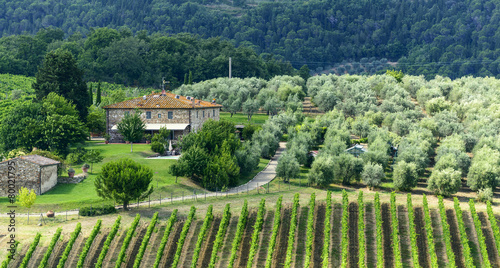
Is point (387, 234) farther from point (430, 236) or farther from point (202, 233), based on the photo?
point (202, 233)

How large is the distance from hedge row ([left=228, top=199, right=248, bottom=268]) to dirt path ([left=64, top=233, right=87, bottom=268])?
9976mm

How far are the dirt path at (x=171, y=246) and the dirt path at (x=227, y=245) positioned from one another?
3.12 metres

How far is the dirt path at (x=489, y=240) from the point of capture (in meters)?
40.4

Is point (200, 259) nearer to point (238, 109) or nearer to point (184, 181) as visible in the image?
point (184, 181)

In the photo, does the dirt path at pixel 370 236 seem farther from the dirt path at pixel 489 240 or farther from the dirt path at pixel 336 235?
the dirt path at pixel 489 240

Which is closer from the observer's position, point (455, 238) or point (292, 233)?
point (292, 233)

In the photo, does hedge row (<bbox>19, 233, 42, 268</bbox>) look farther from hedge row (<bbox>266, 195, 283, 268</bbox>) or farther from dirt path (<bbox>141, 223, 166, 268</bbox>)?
hedge row (<bbox>266, 195, 283, 268</bbox>)

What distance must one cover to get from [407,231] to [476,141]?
34888 millimetres

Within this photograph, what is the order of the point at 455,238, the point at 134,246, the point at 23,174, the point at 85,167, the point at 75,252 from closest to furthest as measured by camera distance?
the point at 75,252 → the point at 134,246 → the point at 455,238 → the point at 23,174 → the point at 85,167

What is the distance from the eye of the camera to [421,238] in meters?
43.0

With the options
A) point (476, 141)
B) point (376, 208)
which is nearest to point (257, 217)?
point (376, 208)

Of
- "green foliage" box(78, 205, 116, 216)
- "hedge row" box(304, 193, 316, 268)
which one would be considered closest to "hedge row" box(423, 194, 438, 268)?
"hedge row" box(304, 193, 316, 268)

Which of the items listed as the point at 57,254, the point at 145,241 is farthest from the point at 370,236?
the point at 57,254

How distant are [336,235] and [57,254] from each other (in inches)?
771
